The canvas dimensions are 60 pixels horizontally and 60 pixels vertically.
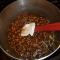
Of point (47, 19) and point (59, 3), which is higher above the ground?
point (59, 3)

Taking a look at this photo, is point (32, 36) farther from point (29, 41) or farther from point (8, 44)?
point (8, 44)

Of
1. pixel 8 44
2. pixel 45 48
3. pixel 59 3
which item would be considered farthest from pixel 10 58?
pixel 59 3

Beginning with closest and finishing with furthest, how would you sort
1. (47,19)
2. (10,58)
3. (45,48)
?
(10,58), (45,48), (47,19)

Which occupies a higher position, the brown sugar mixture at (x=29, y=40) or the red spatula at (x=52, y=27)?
the red spatula at (x=52, y=27)

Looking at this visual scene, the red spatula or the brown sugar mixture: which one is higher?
the red spatula

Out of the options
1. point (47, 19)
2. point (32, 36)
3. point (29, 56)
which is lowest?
point (29, 56)

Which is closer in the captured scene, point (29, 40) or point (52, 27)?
point (52, 27)

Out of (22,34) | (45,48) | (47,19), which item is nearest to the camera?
(45,48)

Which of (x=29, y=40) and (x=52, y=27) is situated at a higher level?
(x=52, y=27)
